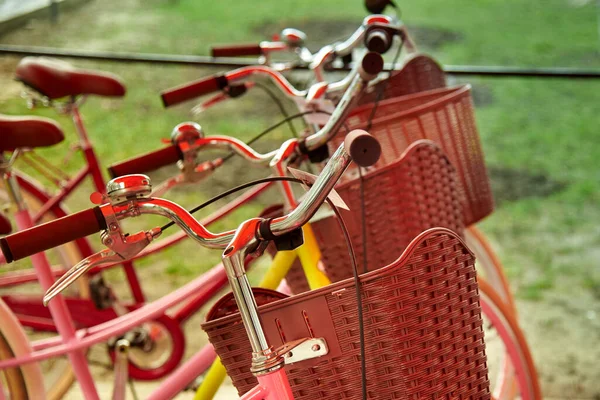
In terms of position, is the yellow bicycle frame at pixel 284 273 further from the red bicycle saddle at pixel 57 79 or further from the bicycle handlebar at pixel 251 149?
the red bicycle saddle at pixel 57 79

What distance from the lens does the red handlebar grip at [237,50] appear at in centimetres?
213

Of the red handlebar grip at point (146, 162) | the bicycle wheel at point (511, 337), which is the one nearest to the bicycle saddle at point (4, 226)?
the red handlebar grip at point (146, 162)

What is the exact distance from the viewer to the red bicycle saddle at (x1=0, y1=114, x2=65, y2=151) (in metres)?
1.85

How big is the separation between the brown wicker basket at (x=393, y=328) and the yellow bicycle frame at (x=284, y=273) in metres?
0.39

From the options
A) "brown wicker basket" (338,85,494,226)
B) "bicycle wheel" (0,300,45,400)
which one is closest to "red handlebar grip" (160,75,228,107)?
"brown wicker basket" (338,85,494,226)

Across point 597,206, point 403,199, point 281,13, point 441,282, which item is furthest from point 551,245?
point 281,13

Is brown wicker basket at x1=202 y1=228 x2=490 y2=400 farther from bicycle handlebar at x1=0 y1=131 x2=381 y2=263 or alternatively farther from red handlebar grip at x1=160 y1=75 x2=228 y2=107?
red handlebar grip at x1=160 y1=75 x2=228 y2=107

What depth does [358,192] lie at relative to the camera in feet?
4.73

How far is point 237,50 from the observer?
2.13 metres

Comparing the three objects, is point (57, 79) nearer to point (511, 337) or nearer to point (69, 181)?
point (69, 181)

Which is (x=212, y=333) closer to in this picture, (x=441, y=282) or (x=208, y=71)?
(x=441, y=282)

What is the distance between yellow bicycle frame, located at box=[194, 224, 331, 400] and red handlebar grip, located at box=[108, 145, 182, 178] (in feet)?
0.88

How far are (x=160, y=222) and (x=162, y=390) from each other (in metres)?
2.39

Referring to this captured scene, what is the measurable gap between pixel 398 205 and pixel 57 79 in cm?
127
